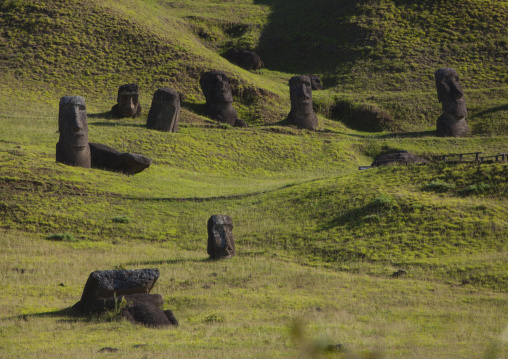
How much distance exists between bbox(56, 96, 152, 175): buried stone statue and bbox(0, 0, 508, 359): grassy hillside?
30.8 inches

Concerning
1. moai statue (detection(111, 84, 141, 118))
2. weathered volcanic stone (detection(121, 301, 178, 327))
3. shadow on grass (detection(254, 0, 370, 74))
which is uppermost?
shadow on grass (detection(254, 0, 370, 74))

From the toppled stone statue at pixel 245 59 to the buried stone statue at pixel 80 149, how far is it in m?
33.7

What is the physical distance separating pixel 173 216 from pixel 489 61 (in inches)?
1594

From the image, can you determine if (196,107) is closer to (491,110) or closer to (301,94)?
(301,94)

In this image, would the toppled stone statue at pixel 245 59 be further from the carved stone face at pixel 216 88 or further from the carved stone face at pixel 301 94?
the carved stone face at pixel 301 94

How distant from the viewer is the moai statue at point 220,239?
20.8 m

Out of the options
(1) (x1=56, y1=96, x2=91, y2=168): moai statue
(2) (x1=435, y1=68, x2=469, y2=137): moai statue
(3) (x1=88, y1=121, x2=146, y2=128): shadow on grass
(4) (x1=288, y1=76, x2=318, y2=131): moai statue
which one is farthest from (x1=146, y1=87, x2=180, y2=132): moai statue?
(2) (x1=435, y1=68, x2=469, y2=137): moai statue

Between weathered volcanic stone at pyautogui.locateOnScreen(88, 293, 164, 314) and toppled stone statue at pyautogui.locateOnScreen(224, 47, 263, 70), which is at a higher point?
toppled stone statue at pyautogui.locateOnScreen(224, 47, 263, 70)

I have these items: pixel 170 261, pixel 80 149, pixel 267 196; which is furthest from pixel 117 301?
pixel 80 149

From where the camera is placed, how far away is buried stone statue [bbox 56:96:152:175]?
2981cm

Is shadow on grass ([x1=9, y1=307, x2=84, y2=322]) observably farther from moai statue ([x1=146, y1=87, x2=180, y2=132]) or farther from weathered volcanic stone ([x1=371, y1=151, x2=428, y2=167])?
moai statue ([x1=146, y1=87, x2=180, y2=132])

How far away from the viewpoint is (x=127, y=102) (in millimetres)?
43375

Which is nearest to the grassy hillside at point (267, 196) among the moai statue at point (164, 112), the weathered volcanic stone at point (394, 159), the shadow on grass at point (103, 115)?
the shadow on grass at point (103, 115)

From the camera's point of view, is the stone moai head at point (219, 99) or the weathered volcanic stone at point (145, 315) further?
the stone moai head at point (219, 99)
